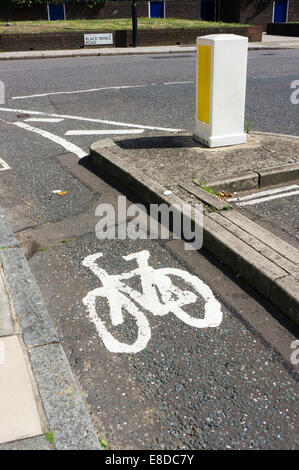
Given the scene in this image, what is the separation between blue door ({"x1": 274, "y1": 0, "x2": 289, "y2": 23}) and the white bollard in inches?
1287

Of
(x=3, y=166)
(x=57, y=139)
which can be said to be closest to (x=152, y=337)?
(x=3, y=166)

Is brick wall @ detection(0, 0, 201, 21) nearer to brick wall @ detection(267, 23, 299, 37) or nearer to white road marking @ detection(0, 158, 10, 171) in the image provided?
brick wall @ detection(267, 23, 299, 37)

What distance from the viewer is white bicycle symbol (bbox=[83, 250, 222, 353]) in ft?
10.6

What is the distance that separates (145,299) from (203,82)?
11.3 feet

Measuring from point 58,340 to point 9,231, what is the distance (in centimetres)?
171

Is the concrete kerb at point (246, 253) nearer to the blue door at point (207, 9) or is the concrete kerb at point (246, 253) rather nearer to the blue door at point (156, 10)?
the blue door at point (156, 10)

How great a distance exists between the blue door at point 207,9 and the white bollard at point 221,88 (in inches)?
1227

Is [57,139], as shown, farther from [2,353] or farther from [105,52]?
[105,52]

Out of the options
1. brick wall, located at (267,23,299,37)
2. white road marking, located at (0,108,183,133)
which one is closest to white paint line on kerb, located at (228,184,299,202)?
white road marking, located at (0,108,183,133)

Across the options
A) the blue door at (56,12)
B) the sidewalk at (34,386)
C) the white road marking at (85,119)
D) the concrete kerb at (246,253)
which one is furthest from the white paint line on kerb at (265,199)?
the blue door at (56,12)

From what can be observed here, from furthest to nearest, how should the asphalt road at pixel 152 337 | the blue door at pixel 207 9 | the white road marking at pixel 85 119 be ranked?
1. the blue door at pixel 207 9
2. the white road marking at pixel 85 119
3. the asphalt road at pixel 152 337

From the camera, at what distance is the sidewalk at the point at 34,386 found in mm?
2408
